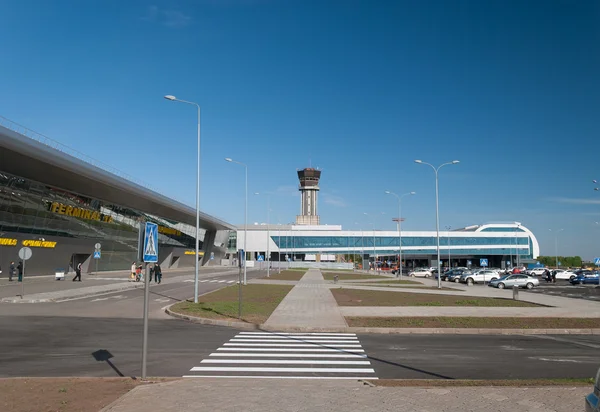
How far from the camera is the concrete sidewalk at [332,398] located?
734 cm

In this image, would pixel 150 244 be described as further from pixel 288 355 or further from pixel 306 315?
pixel 306 315

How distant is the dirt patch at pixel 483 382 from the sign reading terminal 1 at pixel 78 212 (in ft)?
156

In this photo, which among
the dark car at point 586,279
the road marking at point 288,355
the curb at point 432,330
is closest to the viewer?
the road marking at point 288,355

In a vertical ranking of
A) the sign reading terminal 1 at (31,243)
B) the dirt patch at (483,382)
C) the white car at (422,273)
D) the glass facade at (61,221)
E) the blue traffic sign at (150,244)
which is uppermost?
the glass facade at (61,221)

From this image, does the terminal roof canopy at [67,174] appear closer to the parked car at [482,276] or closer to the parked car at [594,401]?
the parked car at [594,401]

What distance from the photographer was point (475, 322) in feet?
63.0

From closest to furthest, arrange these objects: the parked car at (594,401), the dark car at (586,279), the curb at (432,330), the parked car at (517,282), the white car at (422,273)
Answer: the parked car at (594,401)
the curb at (432,330)
the parked car at (517,282)
the dark car at (586,279)
the white car at (422,273)

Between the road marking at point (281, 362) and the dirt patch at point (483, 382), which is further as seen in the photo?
the road marking at point (281, 362)

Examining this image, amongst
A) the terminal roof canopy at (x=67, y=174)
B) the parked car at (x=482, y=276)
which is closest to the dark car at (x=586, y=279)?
the parked car at (x=482, y=276)

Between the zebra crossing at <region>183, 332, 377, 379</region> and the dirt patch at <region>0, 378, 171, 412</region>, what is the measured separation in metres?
1.71

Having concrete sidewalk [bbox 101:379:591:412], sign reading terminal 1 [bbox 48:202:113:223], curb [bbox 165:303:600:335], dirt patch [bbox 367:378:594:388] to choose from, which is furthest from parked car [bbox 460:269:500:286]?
concrete sidewalk [bbox 101:379:591:412]

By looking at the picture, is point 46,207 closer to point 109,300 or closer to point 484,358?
point 109,300

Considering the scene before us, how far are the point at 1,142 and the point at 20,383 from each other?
103ft

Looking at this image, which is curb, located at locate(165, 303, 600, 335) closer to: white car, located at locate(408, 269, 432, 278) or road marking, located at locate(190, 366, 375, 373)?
road marking, located at locate(190, 366, 375, 373)
